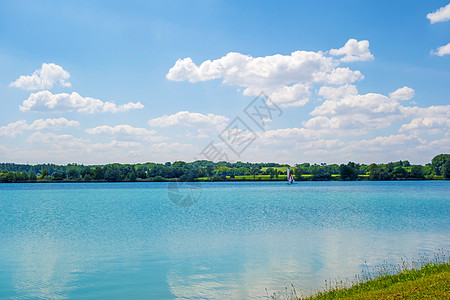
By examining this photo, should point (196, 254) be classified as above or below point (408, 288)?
below

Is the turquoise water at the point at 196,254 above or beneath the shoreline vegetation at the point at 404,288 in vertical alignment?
beneath

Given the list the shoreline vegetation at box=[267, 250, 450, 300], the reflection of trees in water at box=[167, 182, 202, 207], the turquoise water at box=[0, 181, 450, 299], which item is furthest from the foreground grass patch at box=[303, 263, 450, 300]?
the reflection of trees in water at box=[167, 182, 202, 207]

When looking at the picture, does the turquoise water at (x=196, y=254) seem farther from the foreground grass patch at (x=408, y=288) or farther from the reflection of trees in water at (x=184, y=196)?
the reflection of trees in water at (x=184, y=196)

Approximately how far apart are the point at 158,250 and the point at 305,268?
387 inches

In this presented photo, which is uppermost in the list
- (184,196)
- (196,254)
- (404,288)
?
(404,288)

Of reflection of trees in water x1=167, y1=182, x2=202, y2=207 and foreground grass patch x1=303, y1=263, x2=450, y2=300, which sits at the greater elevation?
foreground grass patch x1=303, y1=263, x2=450, y2=300

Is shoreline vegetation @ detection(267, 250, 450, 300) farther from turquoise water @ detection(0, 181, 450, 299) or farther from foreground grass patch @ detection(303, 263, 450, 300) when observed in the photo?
turquoise water @ detection(0, 181, 450, 299)

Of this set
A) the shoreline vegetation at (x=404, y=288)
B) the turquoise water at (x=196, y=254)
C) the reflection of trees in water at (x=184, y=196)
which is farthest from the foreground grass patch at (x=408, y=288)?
the reflection of trees in water at (x=184, y=196)

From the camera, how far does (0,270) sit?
19.7m

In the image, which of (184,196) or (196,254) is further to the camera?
(184,196)

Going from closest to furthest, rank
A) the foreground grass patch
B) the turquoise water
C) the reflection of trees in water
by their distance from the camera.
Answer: the foreground grass patch
the turquoise water
the reflection of trees in water

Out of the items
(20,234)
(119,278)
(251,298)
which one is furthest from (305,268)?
(20,234)

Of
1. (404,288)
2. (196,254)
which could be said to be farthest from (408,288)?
(196,254)

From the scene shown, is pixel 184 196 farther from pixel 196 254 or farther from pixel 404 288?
pixel 404 288
